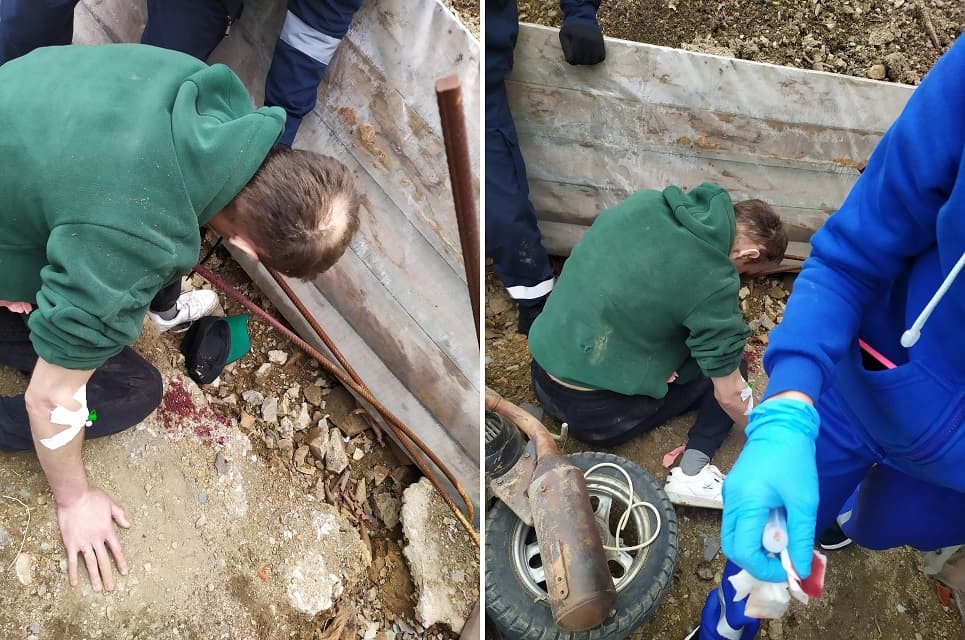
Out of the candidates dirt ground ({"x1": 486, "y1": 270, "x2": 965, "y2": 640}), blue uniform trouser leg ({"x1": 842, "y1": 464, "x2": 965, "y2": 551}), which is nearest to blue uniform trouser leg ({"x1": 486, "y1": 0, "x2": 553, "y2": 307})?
dirt ground ({"x1": 486, "y1": 270, "x2": 965, "y2": 640})

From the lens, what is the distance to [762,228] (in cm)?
255

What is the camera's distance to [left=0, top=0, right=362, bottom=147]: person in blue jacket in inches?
96.9

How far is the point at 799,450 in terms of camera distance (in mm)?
1404

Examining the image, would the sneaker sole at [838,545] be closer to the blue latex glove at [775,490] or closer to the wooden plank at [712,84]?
the blue latex glove at [775,490]

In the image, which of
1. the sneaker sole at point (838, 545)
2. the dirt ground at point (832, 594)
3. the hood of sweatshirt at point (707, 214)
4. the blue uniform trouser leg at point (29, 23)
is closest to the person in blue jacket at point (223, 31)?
the blue uniform trouser leg at point (29, 23)

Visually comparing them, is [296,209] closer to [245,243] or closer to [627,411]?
[245,243]

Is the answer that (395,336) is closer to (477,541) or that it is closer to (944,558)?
(477,541)

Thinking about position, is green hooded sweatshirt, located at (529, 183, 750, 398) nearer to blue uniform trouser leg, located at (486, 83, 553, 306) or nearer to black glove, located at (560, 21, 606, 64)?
blue uniform trouser leg, located at (486, 83, 553, 306)

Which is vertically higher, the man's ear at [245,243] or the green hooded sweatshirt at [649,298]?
the man's ear at [245,243]

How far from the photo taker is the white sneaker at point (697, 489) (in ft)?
8.81

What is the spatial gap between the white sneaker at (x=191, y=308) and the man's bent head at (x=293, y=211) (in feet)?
3.48

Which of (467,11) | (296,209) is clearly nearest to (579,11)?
(467,11)

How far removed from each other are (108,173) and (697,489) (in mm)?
1999

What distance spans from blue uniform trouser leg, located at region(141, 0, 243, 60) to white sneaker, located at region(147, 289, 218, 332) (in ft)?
2.67
